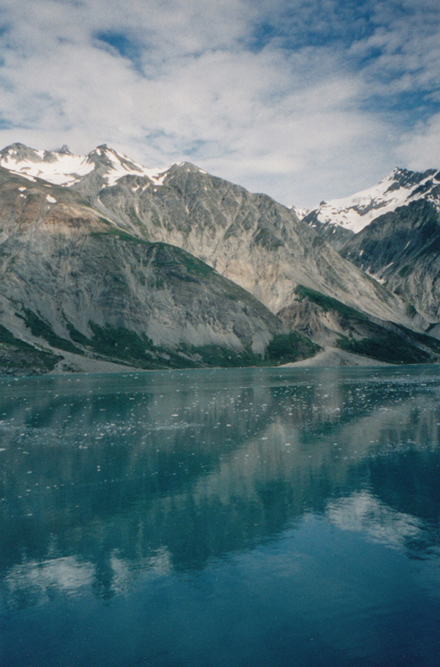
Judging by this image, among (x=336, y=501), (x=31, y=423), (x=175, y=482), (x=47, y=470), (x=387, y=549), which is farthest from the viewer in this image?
(x=31, y=423)

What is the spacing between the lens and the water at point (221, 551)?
46.2ft

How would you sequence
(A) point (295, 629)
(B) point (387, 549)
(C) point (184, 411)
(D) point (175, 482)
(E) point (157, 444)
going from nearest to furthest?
(A) point (295, 629)
(B) point (387, 549)
(D) point (175, 482)
(E) point (157, 444)
(C) point (184, 411)

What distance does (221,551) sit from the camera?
20.0 meters

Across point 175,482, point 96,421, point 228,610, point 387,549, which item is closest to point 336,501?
point 387,549

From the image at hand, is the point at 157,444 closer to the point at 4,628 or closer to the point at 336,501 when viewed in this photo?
the point at 336,501

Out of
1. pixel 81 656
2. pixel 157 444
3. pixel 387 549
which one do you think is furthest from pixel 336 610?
pixel 157 444

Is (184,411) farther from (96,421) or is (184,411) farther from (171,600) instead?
(171,600)

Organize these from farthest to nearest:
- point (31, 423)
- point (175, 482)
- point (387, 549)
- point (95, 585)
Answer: point (31, 423), point (175, 482), point (387, 549), point (95, 585)

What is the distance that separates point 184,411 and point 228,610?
44.9 metres

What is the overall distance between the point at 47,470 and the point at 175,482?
942 cm

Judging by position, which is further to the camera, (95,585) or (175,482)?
(175,482)

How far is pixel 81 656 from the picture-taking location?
537 inches

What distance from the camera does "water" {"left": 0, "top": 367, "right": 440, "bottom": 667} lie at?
14.1 metres

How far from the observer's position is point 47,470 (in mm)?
32844
